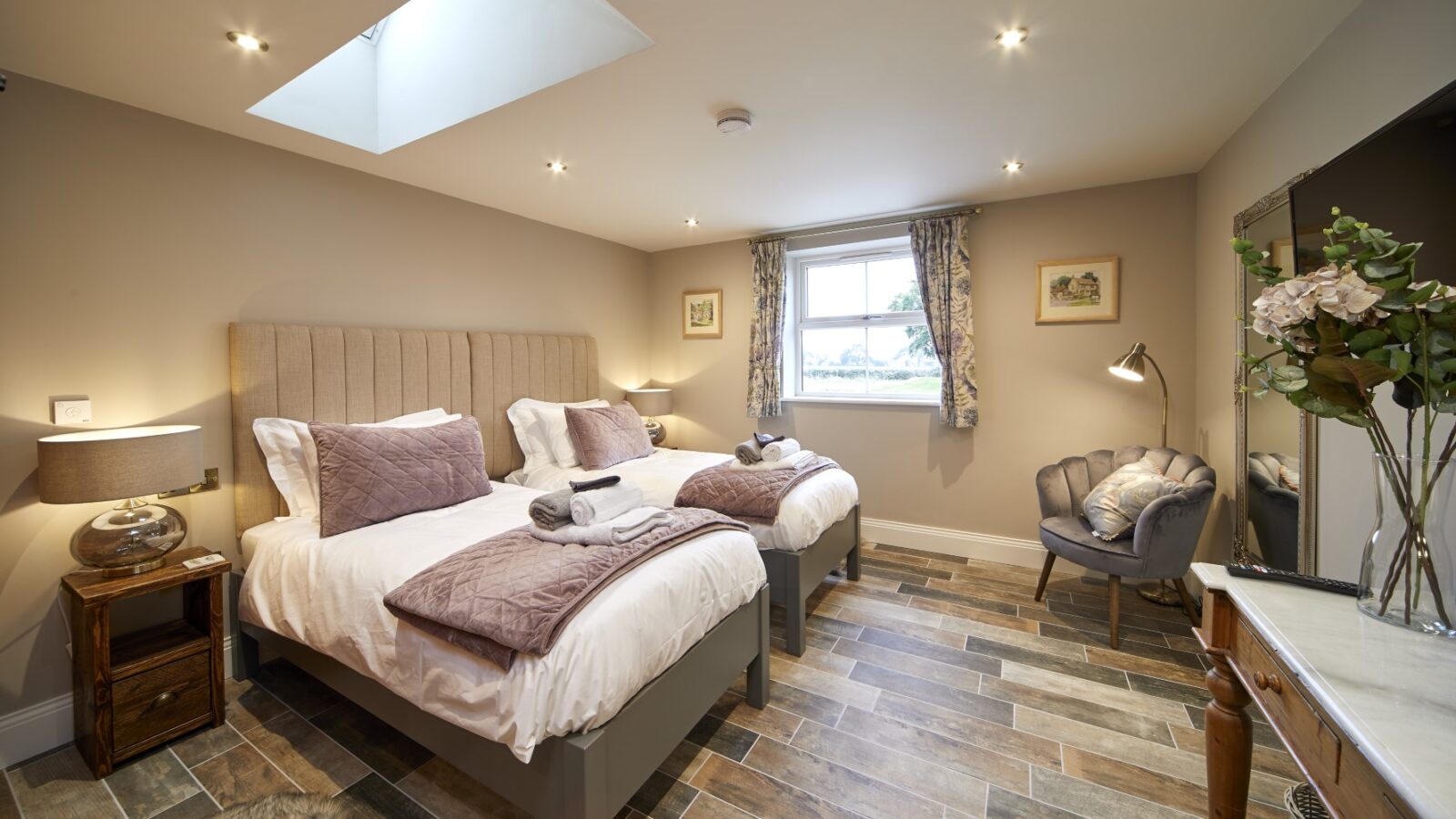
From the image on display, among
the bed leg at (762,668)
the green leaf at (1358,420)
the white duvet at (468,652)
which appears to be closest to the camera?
the green leaf at (1358,420)

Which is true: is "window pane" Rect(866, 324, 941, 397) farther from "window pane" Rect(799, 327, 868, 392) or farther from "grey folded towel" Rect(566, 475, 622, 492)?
"grey folded towel" Rect(566, 475, 622, 492)

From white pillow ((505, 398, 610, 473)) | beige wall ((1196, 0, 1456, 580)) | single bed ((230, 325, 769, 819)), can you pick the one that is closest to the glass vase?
beige wall ((1196, 0, 1456, 580))

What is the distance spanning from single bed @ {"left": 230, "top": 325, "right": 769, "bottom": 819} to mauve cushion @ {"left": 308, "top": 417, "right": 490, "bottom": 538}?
0.25 feet

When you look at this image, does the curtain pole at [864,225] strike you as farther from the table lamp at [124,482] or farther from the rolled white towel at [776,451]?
the table lamp at [124,482]

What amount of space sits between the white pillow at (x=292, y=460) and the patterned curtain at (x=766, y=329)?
291 centimetres

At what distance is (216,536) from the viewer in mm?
2432

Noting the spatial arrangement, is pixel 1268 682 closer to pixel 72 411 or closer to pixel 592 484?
pixel 592 484

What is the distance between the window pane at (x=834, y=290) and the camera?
4379mm

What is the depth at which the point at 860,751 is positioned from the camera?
77.0 inches

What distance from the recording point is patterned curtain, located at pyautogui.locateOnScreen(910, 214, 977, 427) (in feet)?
12.2

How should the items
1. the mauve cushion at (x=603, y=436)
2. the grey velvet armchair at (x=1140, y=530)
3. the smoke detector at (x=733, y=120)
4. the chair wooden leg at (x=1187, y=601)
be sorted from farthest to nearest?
the mauve cushion at (x=603, y=436) < the chair wooden leg at (x=1187, y=601) < the grey velvet armchair at (x=1140, y=530) < the smoke detector at (x=733, y=120)

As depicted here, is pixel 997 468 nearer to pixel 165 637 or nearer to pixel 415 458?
pixel 415 458

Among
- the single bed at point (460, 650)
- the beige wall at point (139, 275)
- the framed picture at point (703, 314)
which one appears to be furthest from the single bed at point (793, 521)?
the beige wall at point (139, 275)

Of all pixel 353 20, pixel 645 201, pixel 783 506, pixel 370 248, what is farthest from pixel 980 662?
pixel 370 248
